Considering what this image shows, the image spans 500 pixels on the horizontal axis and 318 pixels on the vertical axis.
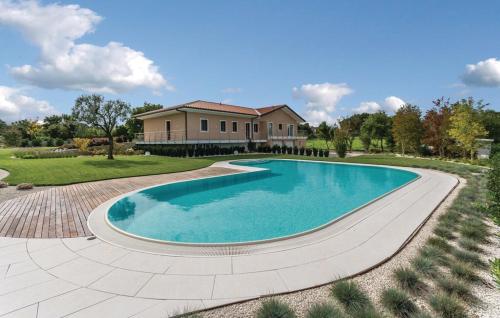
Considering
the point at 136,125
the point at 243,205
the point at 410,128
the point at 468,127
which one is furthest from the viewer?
the point at 136,125

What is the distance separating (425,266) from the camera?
3645mm

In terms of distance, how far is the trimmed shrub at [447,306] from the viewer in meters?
2.68

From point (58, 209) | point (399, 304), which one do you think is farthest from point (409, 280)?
point (58, 209)

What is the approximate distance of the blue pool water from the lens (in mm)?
6332

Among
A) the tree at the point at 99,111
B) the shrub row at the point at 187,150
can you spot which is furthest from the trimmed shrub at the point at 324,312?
the shrub row at the point at 187,150

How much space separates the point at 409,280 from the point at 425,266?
55cm

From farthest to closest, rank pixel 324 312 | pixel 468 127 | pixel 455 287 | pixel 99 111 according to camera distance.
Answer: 1. pixel 468 127
2. pixel 99 111
3. pixel 455 287
4. pixel 324 312

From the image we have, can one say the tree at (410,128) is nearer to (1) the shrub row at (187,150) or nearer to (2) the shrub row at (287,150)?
(2) the shrub row at (287,150)

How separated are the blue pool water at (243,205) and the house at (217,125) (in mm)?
10847

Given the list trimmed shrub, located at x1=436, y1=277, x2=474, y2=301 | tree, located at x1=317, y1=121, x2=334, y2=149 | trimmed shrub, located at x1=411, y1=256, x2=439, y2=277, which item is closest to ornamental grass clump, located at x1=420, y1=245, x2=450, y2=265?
trimmed shrub, located at x1=411, y1=256, x2=439, y2=277

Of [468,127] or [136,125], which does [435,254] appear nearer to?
[468,127]

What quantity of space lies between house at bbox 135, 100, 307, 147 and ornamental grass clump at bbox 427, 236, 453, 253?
2037cm

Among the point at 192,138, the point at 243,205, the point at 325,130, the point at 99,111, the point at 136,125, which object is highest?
the point at 136,125

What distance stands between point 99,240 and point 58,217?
225 centimetres
